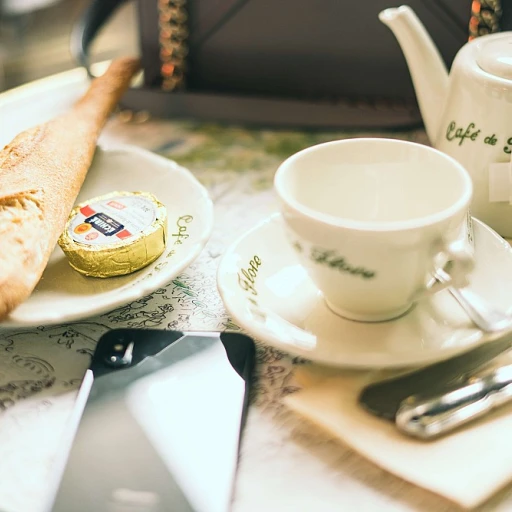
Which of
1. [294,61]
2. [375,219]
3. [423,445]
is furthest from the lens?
[294,61]

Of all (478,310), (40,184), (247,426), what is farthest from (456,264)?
(40,184)

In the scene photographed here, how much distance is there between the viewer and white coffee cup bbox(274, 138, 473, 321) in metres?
0.36

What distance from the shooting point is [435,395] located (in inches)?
13.8

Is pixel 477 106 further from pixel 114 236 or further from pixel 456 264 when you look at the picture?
pixel 114 236

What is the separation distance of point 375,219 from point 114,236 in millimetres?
185

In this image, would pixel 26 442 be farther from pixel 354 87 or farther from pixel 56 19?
pixel 56 19

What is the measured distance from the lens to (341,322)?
412mm

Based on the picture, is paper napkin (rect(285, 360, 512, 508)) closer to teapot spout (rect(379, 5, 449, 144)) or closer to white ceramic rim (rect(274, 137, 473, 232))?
white ceramic rim (rect(274, 137, 473, 232))

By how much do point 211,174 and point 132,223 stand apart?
0.59 ft

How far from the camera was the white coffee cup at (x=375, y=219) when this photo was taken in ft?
1.19

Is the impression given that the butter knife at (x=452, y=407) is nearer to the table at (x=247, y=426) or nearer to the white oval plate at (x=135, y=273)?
the table at (x=247, y=426)

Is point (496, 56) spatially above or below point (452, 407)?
above

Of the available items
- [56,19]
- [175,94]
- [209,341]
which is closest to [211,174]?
[175,94]

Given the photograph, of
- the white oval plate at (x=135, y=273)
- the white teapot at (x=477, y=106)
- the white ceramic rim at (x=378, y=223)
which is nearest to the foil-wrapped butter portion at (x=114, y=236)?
the white oval plate at (x=135, y=273)
